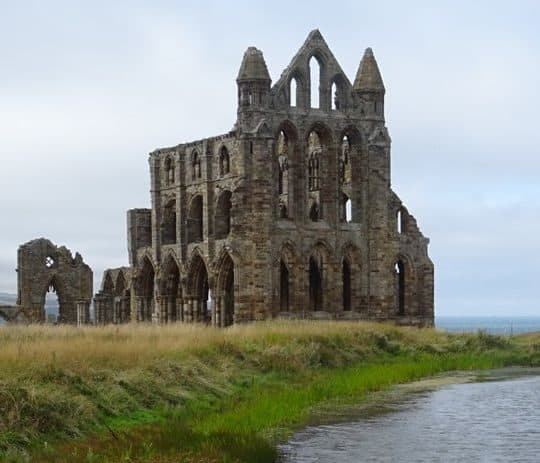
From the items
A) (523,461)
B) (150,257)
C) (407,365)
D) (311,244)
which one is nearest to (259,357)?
(407,365)

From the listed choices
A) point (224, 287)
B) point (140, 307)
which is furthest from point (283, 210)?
point (140, 307)

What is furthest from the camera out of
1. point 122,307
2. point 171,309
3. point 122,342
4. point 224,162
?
point 122,307

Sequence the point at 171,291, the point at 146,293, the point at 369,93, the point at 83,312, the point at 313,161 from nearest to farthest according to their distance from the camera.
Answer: the point at 369,93 → the point at 171,291 → the point at 83,312 → the point at 313,161 → the point at 146,293

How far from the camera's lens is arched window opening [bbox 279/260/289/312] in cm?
5519

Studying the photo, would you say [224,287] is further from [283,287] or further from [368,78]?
[368,78]

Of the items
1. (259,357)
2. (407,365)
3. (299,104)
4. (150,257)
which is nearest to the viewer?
(259,357)

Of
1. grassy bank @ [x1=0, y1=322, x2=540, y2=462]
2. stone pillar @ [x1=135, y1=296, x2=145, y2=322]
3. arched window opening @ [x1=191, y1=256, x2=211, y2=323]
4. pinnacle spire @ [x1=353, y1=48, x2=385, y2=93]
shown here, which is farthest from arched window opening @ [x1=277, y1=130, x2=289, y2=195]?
grassy bank @ [x1=0, y1=322, x2=540, y2=462]

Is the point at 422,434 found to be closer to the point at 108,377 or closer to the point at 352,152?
the point at 108,377

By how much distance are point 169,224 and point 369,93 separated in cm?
1267

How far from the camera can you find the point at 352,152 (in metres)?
56.7

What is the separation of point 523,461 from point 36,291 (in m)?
43.9

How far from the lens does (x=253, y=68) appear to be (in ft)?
175

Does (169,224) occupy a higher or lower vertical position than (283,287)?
higher

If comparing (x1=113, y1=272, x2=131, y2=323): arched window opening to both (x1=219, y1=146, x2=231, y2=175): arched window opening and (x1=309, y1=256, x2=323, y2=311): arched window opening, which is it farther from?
(x1=219, y1=146, x2=231, y2=175): arched window opening
